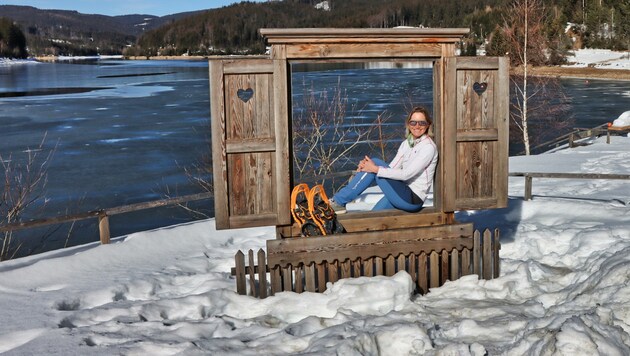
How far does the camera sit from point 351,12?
19450 cm

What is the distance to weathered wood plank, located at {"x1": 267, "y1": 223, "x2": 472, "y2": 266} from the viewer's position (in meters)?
6.06

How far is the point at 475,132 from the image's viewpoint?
636cm

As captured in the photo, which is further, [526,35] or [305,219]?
[526,35]

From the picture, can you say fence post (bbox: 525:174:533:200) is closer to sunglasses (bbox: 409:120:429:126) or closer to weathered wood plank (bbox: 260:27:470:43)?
sunglasses (bbox: 409:120:429:126)

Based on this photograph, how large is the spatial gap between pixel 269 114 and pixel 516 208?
5.08 metres

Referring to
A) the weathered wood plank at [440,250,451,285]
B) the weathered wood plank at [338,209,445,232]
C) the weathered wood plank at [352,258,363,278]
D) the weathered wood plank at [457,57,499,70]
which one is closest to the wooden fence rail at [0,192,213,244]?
the weathered wood plank at [338,209,445,232]

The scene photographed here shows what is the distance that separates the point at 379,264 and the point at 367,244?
22 cm

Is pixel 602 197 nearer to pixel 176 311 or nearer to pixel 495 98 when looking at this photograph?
pixel 495 98

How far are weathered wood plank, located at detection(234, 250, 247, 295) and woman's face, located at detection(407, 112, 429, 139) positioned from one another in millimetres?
Answer: 1936

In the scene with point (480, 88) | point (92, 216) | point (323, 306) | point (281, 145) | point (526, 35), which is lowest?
Result: point (323, 306)

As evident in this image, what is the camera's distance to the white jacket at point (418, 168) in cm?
A: 633

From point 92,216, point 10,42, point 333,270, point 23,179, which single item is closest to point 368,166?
point 333,270

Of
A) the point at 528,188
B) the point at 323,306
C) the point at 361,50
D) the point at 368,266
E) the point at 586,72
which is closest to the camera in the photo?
the point at 323,306

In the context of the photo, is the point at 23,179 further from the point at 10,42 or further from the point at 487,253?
the point at 10,42
